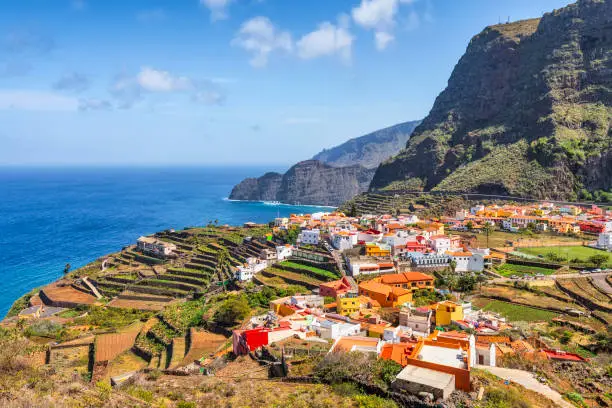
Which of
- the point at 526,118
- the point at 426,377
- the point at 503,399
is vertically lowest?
the point at 503,399

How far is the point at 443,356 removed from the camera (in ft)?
50.5

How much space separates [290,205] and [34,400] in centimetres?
11863

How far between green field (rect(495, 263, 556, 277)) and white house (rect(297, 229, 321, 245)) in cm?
1679

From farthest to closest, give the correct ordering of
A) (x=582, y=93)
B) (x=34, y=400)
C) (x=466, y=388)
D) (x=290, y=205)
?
(x=290, y=205) < (x=582, y=93) < (x=466, y=388) < (x=34, y=400)

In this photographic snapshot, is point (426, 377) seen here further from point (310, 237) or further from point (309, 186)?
point (309, 186)

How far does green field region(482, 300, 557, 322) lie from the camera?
1069 inches

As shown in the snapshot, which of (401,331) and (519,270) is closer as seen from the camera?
(401,331)

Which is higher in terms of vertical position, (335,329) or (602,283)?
(335,329)

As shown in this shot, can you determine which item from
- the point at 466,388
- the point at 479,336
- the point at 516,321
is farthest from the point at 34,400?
the point at 516,321

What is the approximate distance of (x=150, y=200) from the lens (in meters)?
132

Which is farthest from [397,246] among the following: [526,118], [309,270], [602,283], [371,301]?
[526,118]

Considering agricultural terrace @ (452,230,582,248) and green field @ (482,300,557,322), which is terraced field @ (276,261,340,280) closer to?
green field @ (482,300,557,322)

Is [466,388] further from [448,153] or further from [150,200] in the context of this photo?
[150,200]

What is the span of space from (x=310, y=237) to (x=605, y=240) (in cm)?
2657
